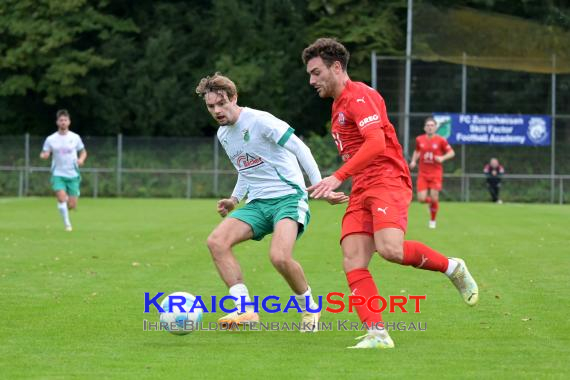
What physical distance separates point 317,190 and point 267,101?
3999 centimetres

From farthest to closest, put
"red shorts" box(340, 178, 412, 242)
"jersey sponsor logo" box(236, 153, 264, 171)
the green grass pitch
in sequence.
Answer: "jersey sponsor logo" box(236, 153, 264, 171) < "red shorts" box(340, 178, 412, 242) < the green grass pitch

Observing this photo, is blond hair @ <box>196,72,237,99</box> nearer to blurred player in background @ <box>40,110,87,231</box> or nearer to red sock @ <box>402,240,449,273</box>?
red sock @ <box>402,240,449,273</box>

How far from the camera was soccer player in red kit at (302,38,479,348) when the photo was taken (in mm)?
7797

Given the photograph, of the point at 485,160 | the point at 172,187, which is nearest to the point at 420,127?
the point at 485,160

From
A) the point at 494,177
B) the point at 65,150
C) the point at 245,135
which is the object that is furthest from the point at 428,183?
the point at 494,177

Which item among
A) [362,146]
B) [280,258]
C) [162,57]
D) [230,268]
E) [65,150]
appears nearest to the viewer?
[362,146]

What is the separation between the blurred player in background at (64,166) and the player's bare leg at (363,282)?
13.7m

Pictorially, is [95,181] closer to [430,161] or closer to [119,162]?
[119,162]

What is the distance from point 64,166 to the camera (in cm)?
2159

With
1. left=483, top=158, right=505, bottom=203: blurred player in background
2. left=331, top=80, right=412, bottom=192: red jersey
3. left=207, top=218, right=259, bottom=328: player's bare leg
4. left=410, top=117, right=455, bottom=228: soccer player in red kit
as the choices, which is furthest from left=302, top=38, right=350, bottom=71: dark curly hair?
left=483, top=158, right=505, bottom=203: blurred player in background

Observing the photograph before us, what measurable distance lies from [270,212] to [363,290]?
1.29 meters

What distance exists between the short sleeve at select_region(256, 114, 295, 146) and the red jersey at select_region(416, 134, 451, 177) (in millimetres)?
14478

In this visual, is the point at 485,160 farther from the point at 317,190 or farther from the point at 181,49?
the point at 317,190

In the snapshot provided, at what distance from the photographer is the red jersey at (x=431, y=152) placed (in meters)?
23.0
